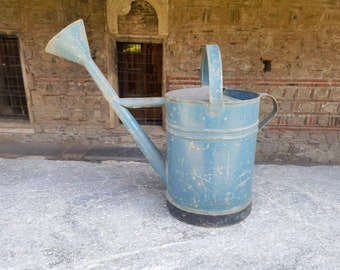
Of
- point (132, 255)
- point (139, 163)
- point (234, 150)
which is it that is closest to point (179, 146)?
point (234, 150)

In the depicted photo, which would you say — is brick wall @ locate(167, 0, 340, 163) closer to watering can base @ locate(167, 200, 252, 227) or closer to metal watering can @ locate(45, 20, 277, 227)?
metal watering can @ locate(45, 20, 277, 227)

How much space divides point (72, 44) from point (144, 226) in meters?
1.32

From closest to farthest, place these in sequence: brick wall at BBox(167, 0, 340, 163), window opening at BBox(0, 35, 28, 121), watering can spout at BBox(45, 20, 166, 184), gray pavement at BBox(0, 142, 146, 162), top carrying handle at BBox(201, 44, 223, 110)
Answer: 1. top carrying handle at BBox(201, 44, 223, 110)
2. watering can spout at BBox(45, 20, 166, 184)
3. brick wall at BBox(167, 0, 340, 163)
4. gray pavement at BBox(0, 142, 146, 162)
5. window opening at BBox(0, 35, 28, 121)

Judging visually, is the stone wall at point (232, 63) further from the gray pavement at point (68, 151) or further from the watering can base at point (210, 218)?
the watering can base at point (210, 218)

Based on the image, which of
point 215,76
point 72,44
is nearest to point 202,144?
point 215,76

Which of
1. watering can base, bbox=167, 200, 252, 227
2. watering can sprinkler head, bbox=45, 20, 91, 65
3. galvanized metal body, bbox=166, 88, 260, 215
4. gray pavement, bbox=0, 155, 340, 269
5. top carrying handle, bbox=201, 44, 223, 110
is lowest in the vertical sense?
gray pavement, bbox=0, 155, 340, 269

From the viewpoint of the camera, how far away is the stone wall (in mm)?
3104

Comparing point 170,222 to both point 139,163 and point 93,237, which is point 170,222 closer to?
point 93,237

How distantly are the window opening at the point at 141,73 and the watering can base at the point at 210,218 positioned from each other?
181cm

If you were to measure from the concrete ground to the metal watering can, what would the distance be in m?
0.14

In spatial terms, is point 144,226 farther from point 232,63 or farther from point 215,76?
point 232,63

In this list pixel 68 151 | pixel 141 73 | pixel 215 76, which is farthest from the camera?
pixel 141 73

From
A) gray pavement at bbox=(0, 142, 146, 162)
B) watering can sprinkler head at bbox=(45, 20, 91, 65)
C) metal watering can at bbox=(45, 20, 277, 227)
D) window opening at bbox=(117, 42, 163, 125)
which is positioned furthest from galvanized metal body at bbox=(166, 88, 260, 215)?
window opening at bbox=(117, 42, 163, 125)

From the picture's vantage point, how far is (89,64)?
2.02 m
